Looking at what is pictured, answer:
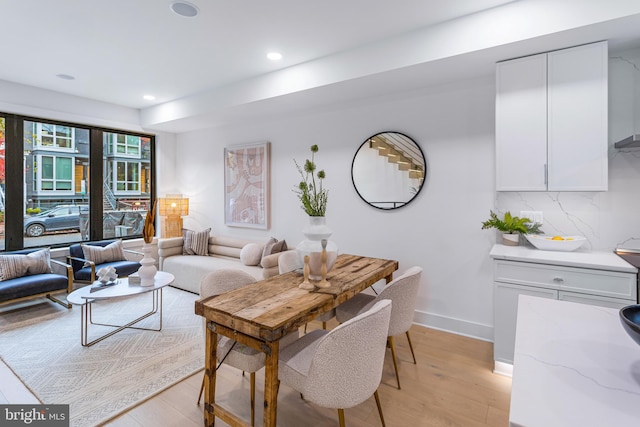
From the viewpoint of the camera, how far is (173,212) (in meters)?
5.49

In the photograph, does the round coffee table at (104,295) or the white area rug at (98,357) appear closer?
the white area rug at (98,357)

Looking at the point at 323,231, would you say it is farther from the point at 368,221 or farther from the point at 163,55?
the point at 163,55

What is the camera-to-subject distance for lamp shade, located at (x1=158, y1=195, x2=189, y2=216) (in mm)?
5406

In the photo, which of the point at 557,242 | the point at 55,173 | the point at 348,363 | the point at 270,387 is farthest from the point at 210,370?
the point at 55,173

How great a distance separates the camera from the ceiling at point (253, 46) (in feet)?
7.91

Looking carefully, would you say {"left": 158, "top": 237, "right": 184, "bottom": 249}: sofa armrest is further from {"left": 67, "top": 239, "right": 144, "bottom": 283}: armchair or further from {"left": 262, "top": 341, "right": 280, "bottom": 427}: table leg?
{"left": 262, "top": 341, "right": 280, "bottom": 427}: table leg

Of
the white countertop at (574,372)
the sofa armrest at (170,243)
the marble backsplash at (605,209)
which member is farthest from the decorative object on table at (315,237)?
the sofa armrest at (170,243)

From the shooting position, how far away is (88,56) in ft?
10.8

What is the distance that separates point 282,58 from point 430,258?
2.57m

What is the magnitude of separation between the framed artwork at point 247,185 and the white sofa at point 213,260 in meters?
0.35

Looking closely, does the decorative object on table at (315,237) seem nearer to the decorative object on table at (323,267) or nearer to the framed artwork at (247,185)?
the decorative object on table at (323,267)

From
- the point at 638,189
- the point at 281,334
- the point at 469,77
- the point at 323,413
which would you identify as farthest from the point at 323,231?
the point at 638,189

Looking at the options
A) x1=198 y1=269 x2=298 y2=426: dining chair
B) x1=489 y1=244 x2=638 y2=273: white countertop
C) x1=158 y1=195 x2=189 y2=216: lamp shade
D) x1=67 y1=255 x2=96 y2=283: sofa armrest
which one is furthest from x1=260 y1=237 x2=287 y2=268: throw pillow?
x1=489 y1=244 x2=638 y2=273: white countertop

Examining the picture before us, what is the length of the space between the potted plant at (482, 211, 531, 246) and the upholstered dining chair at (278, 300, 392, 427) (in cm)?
175
